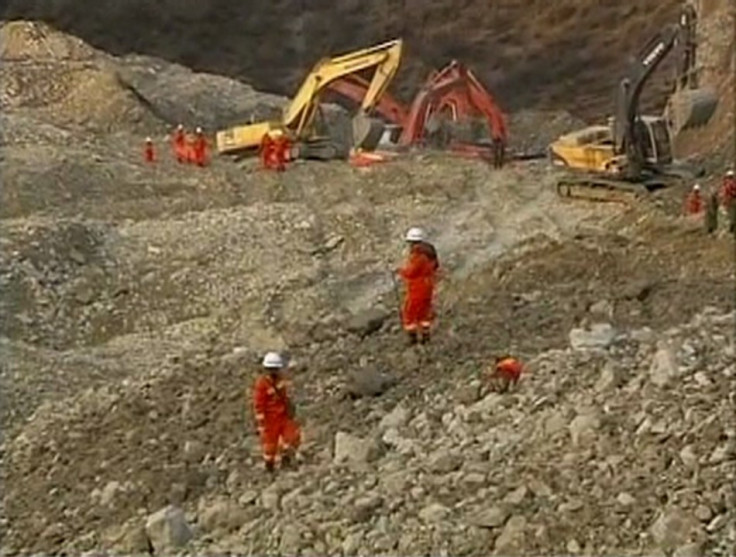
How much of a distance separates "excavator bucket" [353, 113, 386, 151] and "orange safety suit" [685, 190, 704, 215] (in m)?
5.31

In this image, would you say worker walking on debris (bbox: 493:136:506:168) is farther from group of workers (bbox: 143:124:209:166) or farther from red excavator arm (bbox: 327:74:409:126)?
group of workers (bbox: 143:124:209:166)

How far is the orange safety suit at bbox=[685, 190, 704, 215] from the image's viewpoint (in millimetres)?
14375

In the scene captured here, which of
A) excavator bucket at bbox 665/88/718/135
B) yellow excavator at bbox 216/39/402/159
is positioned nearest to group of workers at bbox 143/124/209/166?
yellow excavator at bbox 216/39/402/159

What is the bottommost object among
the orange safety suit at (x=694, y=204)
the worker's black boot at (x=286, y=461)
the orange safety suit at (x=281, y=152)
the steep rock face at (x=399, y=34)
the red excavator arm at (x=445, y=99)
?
the worker's black boot at (x=286, y=461)

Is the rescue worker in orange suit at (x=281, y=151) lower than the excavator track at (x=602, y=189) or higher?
higher

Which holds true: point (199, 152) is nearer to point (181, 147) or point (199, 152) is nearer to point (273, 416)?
point (181, 147)

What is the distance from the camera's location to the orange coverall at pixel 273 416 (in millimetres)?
8102

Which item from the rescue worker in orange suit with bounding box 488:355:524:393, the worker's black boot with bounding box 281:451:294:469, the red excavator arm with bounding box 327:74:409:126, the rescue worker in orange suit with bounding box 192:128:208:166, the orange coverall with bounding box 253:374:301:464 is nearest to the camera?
the orange coverall with bounding box 253:374:301:464

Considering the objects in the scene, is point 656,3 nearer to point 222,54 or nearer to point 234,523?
point 222,54

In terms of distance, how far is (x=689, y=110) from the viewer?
679 inches

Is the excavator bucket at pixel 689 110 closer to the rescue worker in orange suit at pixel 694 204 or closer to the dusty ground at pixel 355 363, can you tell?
the dusty ground at pixel 355 363

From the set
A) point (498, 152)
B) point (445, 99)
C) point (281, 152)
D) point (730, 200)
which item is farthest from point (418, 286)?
point (445, 99)

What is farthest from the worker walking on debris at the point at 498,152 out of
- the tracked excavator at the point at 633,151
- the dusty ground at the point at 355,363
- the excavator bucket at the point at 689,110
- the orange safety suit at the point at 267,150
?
the orange safety suit at the point at 267,150

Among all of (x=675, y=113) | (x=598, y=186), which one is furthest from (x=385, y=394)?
(x=675, y=113)
